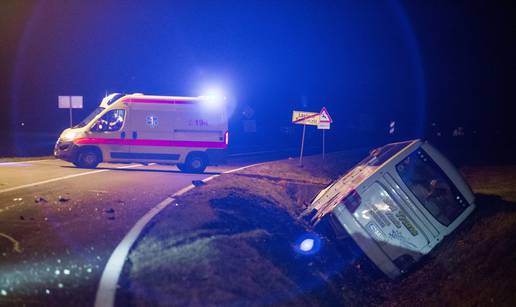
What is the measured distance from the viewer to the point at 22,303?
15.5 feet

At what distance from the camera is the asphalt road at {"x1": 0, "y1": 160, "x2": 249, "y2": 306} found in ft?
17.0

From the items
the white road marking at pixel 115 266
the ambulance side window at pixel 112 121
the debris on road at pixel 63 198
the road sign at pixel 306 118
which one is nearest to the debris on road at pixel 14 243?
the white road marking at pixel 115 266

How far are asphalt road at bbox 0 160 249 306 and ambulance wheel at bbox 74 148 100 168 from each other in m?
1.48

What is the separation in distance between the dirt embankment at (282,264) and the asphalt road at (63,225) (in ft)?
1.82

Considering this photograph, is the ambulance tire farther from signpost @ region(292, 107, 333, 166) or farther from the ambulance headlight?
signpost @ region(292, 107, 333, 166)

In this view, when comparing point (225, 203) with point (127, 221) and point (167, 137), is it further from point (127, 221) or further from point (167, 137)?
point (167, 137)

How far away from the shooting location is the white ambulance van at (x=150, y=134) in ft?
53.8

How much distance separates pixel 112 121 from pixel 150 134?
1.34 metres

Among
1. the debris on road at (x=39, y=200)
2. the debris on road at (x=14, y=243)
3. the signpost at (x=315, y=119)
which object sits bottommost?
the debris on road at (x=39, y=200)

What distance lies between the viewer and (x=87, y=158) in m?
16.4

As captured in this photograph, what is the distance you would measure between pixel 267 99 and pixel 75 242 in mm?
62966

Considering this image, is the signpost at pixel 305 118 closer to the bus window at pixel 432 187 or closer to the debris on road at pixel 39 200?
the debris on road at pixel 39 200

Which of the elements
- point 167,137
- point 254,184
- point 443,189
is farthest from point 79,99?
point 443,189

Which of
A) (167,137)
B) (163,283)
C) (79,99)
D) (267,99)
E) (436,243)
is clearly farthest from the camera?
(267,99)
